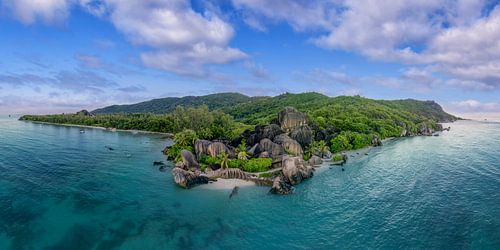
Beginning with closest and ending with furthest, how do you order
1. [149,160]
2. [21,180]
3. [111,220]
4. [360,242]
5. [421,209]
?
1. [360,242]
2. [111,220]
3. [421,209]
4. [21,180]
5. [149,160]

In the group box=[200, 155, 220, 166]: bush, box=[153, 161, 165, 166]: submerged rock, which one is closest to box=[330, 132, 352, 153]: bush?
box=[200, 155, 220, 166]: bush

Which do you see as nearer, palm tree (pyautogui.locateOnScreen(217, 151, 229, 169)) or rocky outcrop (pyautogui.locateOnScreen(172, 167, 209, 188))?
rocky outcrop (pyautogui.locateOnScreen(172, 167, 209, 188))

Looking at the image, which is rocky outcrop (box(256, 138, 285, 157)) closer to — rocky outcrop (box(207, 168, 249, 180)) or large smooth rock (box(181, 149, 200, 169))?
rocky outcrop (box(207, 168, 249, 180))

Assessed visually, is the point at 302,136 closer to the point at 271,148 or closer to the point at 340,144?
the point at 340,144

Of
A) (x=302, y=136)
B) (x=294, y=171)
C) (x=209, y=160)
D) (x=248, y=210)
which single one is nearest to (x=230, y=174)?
(x=209, y=160)

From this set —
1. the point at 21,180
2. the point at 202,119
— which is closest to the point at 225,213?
the point at 21,180

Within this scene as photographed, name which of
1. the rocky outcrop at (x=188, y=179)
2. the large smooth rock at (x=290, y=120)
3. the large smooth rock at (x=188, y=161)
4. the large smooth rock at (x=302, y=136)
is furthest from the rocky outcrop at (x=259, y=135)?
the rocky outcrop at (x=188, y=179)

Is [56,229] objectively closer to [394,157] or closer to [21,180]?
[21,180]
